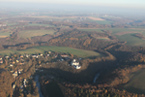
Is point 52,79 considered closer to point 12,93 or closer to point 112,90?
point 12,93

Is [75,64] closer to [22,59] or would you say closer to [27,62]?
[27,62]

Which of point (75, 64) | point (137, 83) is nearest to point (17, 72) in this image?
point (75, 64)

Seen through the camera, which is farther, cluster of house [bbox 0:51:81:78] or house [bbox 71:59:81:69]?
house [bbox 71:59:81:69]

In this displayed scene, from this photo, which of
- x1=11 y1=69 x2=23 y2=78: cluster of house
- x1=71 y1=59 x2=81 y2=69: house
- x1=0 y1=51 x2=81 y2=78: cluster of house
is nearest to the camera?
x1=11 y1=69 x2=23 y2=78: cluster of house

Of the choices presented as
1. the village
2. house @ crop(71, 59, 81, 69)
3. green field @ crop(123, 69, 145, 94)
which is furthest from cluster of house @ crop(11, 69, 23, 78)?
green field @ crop(123, 69, 145, 94)

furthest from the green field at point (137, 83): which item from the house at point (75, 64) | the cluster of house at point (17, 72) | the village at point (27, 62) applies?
the cluster of house at point (17, 72)

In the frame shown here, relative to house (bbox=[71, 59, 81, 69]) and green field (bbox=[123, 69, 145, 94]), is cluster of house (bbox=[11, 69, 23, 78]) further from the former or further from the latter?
green field (bbox=[123, 69, 145, 94])
